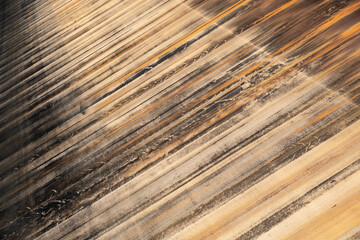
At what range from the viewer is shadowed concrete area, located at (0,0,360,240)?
0.98m

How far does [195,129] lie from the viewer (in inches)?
48.4

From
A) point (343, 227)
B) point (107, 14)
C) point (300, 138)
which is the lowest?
point (343, 227)

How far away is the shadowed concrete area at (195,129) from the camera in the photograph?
0.98 m

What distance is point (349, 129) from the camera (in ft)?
3.35

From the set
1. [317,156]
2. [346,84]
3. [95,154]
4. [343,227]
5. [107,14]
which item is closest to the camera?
[343,227]

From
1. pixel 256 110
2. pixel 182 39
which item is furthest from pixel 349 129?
pixel 182 39

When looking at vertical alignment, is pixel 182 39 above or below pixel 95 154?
above

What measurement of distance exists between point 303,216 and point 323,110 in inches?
16.6

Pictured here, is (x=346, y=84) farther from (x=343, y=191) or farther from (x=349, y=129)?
(x=343, y=191)

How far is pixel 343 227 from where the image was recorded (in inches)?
34.4

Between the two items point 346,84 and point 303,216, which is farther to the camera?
point 346,84

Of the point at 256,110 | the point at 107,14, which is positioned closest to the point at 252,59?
the point at 256,110

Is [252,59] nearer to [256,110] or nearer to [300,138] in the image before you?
[256,110]

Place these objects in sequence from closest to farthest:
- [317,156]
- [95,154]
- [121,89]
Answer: [317,156], [95,154], [121,89]
